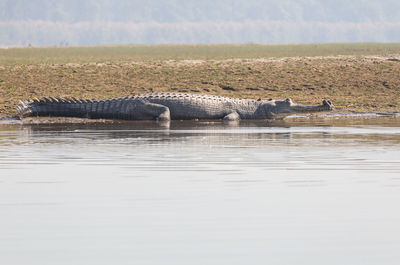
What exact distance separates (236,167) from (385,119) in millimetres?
11286

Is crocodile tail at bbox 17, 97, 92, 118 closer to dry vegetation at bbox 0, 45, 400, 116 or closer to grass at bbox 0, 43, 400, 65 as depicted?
dry vegetation at bbox 0, 45, 400, 116

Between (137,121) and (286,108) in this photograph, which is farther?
(286,108)

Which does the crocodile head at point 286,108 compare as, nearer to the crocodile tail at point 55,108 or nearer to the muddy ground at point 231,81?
the muddy ground at point 231,81

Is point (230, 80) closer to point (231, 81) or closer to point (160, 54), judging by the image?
point (231, 81)

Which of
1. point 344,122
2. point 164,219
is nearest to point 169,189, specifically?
point 164,219

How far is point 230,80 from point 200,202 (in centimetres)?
2323

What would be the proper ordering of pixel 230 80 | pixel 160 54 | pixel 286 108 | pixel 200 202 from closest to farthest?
pixel 200 202
pixel 286 108
pixel 230 80
pixel 160 54

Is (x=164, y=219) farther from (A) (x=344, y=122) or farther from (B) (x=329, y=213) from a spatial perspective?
(A) (x=344, y=122)

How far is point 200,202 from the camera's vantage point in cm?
862

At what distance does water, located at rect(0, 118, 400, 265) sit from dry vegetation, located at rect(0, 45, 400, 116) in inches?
474

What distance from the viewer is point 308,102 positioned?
26438mm

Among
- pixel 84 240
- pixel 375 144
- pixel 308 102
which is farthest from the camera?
pixel 308 102

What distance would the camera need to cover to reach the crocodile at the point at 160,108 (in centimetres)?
2180

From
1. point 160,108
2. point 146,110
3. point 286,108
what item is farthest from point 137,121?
point 286,108
